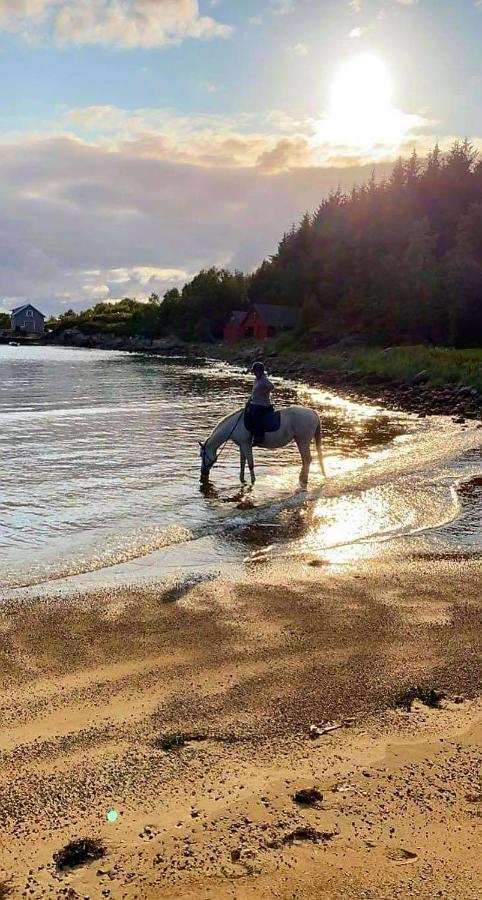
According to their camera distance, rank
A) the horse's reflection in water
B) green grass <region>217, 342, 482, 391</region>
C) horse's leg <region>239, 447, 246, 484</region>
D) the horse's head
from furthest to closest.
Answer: green grass <region>217, 342, 482, 391</region> < the horse's head < horse's leg <region>239, 447, 246, 484</region> < the horse's reflection in water

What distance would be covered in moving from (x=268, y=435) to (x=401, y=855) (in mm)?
13634

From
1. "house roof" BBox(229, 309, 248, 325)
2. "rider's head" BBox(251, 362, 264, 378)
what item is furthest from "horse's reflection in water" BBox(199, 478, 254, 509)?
"house roof" BBox(229, 309, 248, 325)

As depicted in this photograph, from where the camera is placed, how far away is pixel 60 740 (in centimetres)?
523

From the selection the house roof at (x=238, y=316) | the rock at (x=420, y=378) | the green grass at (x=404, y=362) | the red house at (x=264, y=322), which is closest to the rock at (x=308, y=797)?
the green grass at (x=404, y=362)

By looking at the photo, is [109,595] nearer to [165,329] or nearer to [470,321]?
[470,321]

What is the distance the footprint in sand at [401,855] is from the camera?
3.86 m

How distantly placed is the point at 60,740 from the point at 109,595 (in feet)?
12.1

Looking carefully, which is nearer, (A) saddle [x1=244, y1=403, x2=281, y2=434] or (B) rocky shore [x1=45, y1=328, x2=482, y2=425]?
(A) saddle [x1=244, y1=403, x2=281, y2=434]

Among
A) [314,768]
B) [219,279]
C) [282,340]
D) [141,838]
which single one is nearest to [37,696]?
[141,838]

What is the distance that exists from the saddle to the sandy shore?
28.4 ft

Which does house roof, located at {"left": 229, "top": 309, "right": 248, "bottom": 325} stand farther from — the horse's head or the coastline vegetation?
the horse's head

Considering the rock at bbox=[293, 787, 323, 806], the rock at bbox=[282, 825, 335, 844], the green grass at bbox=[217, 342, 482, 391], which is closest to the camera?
the rock at bbox=[282, 825, 335, 844]

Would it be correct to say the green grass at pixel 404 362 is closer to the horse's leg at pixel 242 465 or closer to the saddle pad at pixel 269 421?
the saddle pad at pixel 269 421

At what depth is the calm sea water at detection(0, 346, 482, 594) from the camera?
36.5ft
